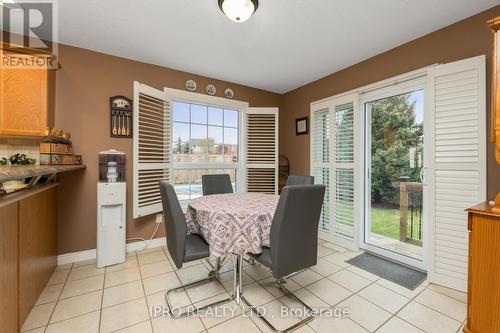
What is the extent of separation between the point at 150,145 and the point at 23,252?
1.59 meters

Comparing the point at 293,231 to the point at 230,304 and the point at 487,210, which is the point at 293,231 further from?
the point at 487,210

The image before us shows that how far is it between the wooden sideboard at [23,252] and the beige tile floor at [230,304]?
15cm

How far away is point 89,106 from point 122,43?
0.85 metres

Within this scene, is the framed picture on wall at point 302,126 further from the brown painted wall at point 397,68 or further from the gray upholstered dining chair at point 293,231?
the gray upholstered dining chair at point 293,231

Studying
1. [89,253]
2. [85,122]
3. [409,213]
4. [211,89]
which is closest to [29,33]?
[85,122]

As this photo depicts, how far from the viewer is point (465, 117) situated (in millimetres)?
1954

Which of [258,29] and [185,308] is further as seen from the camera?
[258,29]

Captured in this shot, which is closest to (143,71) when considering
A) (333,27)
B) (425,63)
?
(333,27)

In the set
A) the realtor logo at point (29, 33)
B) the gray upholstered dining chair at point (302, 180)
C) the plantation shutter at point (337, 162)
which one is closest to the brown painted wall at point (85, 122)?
the realtor logo at point (29, 33)

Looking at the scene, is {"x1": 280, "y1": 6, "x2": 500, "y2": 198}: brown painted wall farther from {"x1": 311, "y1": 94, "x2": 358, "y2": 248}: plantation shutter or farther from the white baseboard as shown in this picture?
the white baseboard

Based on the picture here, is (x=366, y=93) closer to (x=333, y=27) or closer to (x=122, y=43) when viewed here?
(x=333, y=27)

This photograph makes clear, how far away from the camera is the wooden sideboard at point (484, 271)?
4.23ft

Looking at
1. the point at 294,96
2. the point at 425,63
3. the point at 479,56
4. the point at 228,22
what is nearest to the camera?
the point at 479,56

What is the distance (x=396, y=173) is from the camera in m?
2.76
